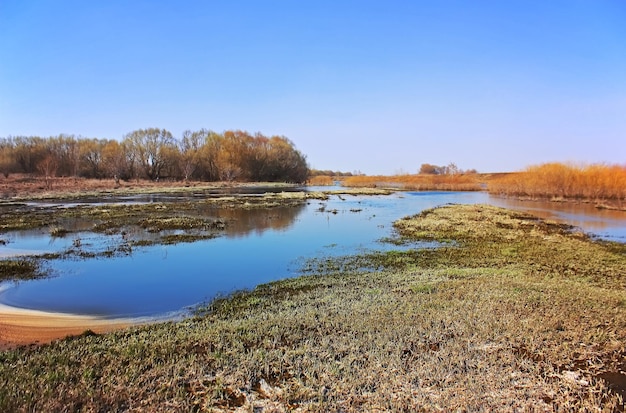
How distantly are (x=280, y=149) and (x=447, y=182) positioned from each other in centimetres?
4337

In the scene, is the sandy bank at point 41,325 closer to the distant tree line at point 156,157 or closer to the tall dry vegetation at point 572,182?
the tall dry vegetation at point 572,182

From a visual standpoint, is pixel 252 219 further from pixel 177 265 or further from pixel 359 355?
pixel 359 355

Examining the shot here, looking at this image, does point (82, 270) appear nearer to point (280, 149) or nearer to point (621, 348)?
point (621, 348)

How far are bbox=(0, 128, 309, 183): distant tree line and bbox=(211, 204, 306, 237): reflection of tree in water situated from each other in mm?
53502

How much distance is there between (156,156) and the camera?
82312mm

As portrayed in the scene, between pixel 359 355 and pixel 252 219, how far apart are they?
792 inches

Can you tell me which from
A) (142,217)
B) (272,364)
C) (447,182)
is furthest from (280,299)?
(447,182)

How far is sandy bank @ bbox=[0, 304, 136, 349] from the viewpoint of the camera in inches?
261

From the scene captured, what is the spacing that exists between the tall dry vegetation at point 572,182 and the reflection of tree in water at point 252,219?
32325mm

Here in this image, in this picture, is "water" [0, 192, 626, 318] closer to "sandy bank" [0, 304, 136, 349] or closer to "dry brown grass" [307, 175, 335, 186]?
"sandy bank" [0, 304, 136, 349]

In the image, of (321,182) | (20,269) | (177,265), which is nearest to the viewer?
(20,269)

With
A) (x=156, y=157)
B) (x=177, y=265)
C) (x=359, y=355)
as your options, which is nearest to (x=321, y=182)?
(x=156, y=157)

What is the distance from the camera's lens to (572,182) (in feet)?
137

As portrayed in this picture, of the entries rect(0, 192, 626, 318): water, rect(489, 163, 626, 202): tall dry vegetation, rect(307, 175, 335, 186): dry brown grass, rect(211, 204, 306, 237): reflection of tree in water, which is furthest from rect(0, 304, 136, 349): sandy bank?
rect(307, 175, 335, 186): dry brown grass
